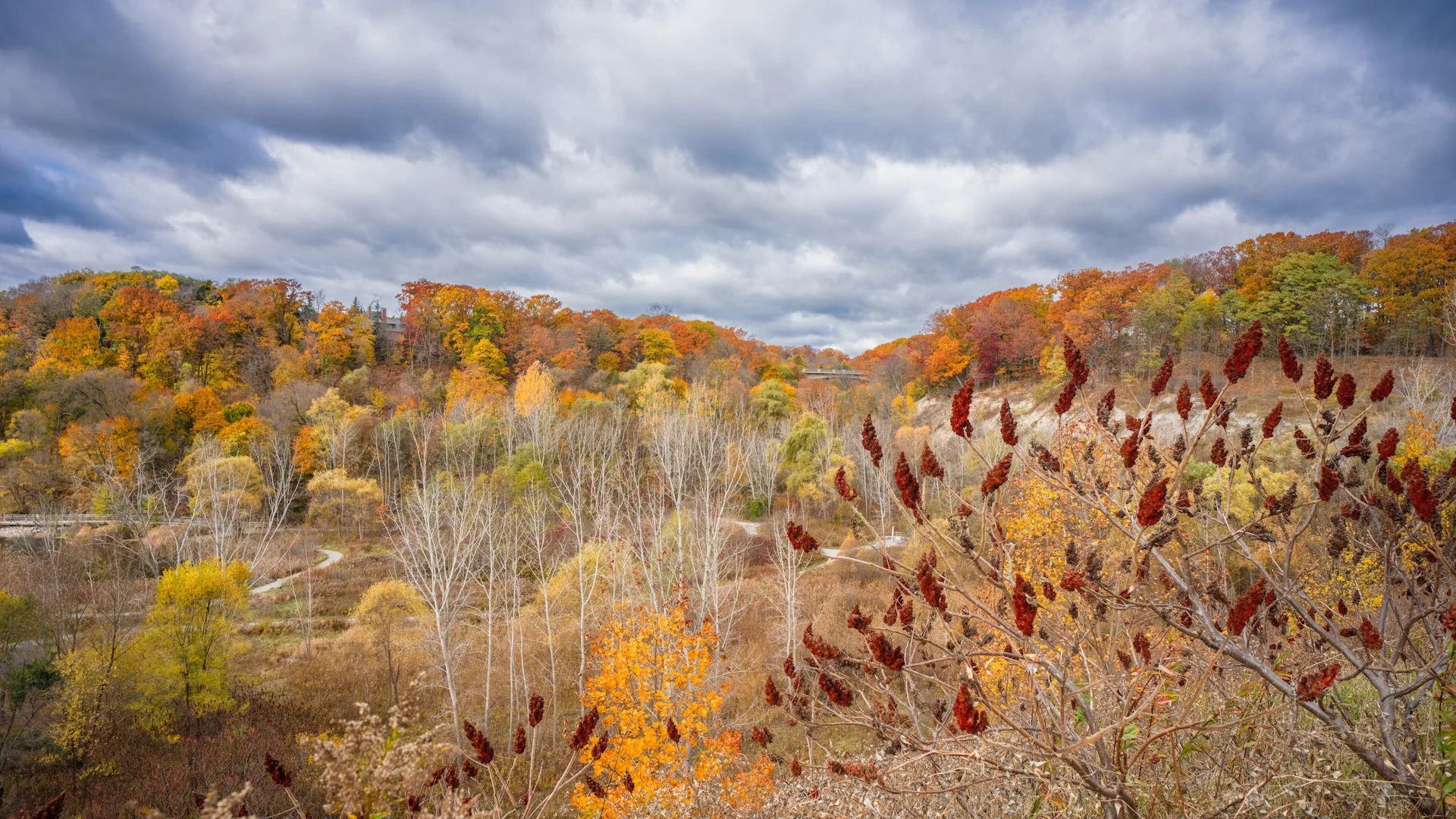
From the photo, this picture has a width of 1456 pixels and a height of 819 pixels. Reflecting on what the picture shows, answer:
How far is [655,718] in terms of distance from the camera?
10.7 meters

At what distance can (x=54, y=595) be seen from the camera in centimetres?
1581

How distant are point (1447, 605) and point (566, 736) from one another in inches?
623

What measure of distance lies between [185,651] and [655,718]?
12729 mm

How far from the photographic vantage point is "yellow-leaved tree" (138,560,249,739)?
14.2m

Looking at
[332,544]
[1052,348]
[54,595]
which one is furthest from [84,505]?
[1052,348]

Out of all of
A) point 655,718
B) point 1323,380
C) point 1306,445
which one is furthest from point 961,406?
point 655,718

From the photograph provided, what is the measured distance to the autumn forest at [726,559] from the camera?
2.75m

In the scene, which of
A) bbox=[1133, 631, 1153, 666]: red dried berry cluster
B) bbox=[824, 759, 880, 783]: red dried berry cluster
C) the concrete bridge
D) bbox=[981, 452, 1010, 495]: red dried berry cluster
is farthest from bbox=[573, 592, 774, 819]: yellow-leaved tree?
the concrete bridge

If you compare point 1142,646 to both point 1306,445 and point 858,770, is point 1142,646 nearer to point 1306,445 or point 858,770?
point 858,770

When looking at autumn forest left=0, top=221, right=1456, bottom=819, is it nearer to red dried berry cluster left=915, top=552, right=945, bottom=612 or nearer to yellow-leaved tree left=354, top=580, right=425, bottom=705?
red dried berry cluster left=915, top=552, right=945, bottom=612

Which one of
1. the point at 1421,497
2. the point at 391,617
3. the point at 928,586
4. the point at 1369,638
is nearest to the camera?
→ the point at 928,586

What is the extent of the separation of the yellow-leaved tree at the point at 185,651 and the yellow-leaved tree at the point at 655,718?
9.77 metres

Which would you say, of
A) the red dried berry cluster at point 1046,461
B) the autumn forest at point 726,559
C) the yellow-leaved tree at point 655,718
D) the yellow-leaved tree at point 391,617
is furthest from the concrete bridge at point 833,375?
the red dried berry cluster at point 1046,461

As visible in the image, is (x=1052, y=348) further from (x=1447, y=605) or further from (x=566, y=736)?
(x=1447, y=605)
